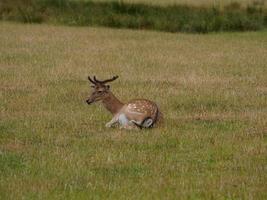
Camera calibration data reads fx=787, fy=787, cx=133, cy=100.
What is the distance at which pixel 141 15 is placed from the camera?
38.1 meters

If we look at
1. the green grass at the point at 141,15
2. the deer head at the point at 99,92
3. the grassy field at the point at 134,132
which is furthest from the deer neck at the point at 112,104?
the green grass at the point at 141,15

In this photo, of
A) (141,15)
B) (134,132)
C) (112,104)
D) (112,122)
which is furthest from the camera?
(141,15)

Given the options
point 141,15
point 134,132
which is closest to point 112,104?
point 134,132

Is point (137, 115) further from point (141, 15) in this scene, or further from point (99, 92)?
point (141, 15)

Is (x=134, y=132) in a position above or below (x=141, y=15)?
above

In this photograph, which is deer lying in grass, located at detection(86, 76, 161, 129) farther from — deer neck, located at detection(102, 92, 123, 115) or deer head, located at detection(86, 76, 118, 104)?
deer head, located at detection(86, 76, 118, 104)

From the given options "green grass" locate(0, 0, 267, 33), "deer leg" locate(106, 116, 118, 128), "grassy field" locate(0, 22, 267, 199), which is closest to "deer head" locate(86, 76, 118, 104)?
"grassy field" locate(0, 22, 267, 199)

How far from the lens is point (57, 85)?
60.5 ft

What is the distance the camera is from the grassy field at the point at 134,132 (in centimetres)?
950

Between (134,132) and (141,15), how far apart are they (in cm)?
2571

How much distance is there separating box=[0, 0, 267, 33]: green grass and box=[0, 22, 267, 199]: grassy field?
29.9ft

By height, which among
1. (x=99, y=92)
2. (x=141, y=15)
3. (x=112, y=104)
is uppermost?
(x=99, y=92)

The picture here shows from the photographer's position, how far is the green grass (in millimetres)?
36031

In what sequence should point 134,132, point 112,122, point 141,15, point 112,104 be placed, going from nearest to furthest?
point 134,132
point 112,122
point 112,104
point 141,15
